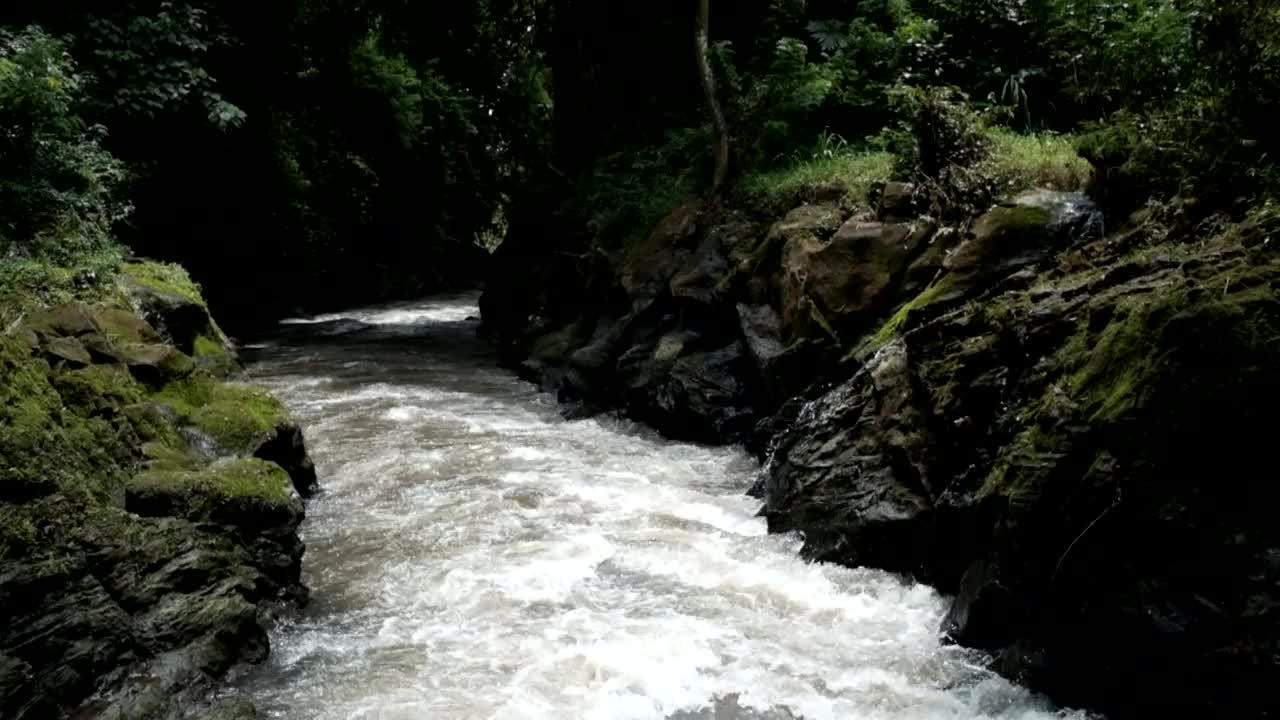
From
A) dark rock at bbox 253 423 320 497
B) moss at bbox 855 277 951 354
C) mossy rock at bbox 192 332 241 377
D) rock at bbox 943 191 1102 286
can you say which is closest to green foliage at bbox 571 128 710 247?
moss at bbox 855 277 951 354

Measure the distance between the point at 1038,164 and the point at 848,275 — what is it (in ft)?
6.04

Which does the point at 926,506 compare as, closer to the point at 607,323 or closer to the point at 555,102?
the point at 607,323

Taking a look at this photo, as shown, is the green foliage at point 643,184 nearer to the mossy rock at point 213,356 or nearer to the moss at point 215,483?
the mossy rock at point 213,356

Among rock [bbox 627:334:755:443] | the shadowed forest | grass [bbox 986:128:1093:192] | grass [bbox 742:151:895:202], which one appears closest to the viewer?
the shadowed forest

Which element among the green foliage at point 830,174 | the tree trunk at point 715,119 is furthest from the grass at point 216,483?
the tree trunk at point 715,119

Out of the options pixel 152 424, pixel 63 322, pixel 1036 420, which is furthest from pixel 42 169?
pixel 1036 420

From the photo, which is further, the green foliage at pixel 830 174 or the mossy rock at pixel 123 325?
the green foliage at pixel 830 174

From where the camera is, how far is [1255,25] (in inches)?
197

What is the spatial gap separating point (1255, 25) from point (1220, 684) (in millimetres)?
3474

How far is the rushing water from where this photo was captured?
468 centimetres

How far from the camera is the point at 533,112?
2631 centimetres

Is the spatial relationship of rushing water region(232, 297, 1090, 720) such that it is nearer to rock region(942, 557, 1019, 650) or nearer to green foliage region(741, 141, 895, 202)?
rock region(942, 557, 1019, 650)

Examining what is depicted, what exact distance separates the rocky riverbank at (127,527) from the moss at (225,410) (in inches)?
0.7

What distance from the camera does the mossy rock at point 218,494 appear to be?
5617 millimetres
